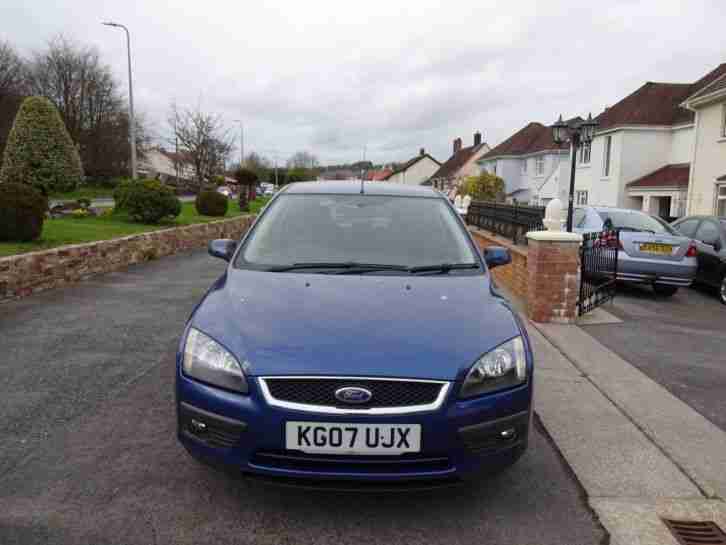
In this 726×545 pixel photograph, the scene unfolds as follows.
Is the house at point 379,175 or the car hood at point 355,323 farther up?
the house at point 379,175

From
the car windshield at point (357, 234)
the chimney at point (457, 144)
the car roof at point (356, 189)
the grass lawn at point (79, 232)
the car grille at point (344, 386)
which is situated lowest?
the grass lawn at point (79, 232)

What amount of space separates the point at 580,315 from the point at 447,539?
5.59m

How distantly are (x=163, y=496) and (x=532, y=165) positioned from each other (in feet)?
155

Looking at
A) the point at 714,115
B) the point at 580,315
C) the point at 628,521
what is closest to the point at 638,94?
the point at 714,115

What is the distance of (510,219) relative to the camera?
1257 cm

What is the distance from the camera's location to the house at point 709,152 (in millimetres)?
20531

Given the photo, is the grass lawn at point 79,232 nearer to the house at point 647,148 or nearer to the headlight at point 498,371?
the headlight at point 498,371

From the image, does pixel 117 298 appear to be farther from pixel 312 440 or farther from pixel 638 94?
pixel 638 94

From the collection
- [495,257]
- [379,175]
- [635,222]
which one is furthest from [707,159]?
[379,175]

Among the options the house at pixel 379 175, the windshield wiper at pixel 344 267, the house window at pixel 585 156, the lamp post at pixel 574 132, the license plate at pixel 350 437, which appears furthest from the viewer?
the house at pixel 379 175

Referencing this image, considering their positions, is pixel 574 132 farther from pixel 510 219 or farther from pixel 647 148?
pixel 647 148

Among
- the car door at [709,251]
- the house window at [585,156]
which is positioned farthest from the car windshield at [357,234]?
the house window at [585,156]

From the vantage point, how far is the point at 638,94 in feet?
105

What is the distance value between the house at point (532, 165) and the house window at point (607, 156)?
718 cm
